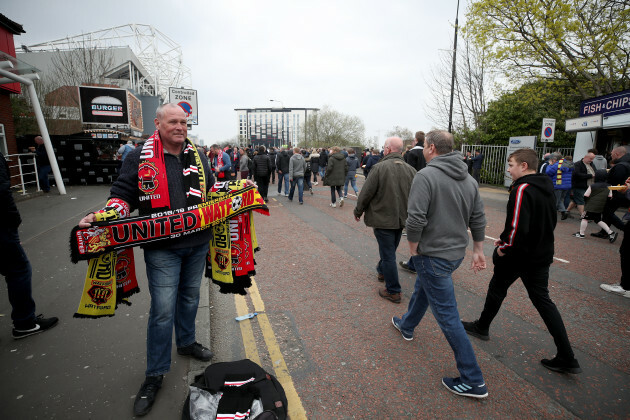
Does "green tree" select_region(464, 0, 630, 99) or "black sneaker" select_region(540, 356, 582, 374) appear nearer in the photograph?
"black sneaker" select_region(540, 356, 582, 374)

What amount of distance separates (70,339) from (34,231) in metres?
5.33

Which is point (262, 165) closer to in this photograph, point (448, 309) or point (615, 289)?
point (615, 289)

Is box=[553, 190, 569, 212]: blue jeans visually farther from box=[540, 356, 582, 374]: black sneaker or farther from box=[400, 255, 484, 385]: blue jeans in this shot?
box=[400, 255, 484, 385]: blue jeans

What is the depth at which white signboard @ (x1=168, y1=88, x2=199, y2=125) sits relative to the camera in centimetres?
872

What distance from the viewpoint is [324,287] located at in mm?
4625

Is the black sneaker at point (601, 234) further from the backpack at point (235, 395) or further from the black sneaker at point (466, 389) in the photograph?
the backpack at point (235, 395)

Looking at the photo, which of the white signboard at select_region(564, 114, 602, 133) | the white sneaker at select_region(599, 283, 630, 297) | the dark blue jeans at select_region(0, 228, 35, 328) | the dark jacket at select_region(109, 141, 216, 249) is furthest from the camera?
the white signboard at select_region(564, 114, 602, 133)

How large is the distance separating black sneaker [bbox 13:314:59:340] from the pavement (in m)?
0.07

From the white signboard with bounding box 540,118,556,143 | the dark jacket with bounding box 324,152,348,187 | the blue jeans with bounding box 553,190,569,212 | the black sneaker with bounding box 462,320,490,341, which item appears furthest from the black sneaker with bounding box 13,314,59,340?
the white signboard with bounding box 540,118,556,143

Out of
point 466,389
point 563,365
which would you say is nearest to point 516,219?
point 563,365

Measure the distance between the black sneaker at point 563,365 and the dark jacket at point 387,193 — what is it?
1.89 m

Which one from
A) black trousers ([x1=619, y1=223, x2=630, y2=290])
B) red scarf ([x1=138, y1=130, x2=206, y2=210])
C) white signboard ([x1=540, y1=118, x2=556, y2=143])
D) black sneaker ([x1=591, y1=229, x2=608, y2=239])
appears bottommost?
black sneaker ([x1=591, y1=229, x2=608, y2=239])

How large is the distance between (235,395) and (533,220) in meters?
2.69

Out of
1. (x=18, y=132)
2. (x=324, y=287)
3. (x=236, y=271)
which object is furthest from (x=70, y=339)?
(x=18, y=132)
